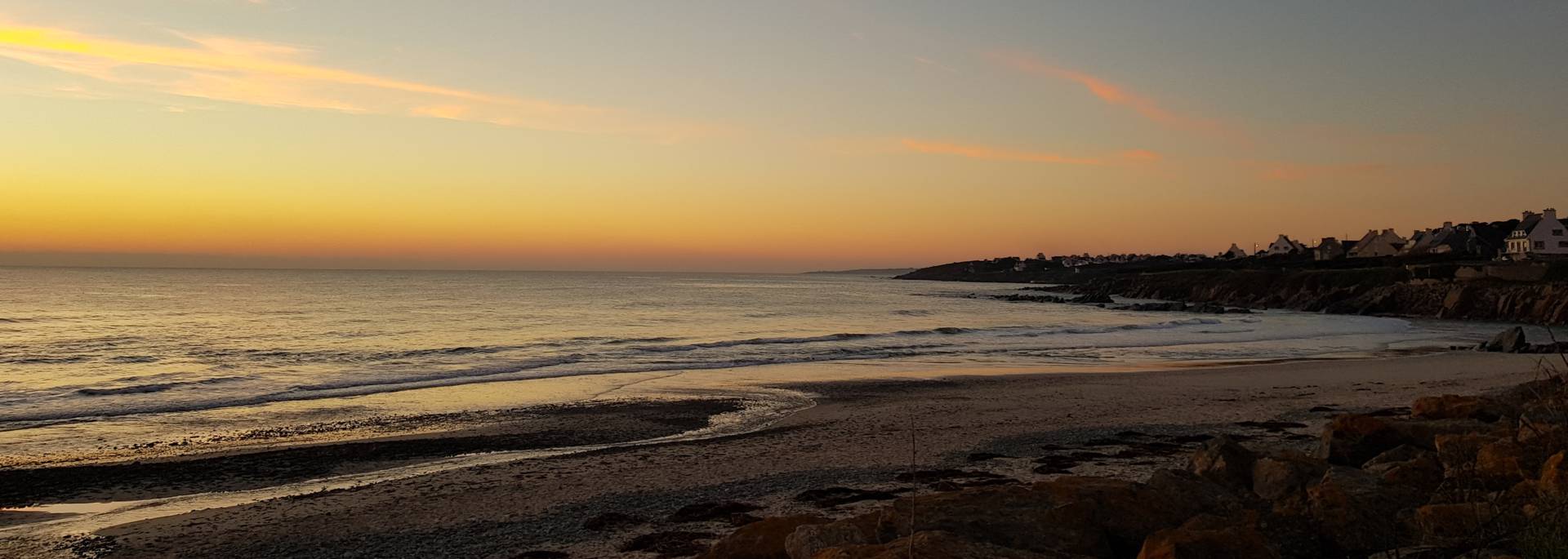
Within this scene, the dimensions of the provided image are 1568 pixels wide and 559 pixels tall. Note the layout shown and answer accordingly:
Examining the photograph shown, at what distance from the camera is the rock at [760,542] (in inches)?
287

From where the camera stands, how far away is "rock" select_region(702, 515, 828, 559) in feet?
24.0

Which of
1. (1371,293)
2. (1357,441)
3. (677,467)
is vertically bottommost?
(677,467)

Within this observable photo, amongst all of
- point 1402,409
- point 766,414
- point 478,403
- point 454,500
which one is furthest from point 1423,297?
point 454,500

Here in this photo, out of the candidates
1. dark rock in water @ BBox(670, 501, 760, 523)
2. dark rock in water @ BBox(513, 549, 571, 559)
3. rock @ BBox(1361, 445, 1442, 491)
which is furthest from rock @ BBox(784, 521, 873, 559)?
rock @ BBox(1361, 445, 1442, 491)

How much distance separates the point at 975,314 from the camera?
77.1 m

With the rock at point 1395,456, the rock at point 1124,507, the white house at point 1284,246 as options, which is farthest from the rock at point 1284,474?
the white house at point 1284,246

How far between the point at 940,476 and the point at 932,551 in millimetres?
7732

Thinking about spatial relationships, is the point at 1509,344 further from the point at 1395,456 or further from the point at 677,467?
the point at 677,467

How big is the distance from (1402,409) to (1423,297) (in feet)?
193

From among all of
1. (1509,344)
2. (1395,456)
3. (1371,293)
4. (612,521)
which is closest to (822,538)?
→ (612,521)

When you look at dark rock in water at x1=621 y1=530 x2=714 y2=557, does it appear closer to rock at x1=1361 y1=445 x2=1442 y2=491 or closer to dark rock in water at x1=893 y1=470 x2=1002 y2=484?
dark rock in water at x1=893 y1=470 x2=1002 y2=484

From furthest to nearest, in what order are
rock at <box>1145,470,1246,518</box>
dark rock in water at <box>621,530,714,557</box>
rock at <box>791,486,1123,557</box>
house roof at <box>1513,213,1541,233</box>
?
1. house roof at <box>1513,213,1541,233</box>
2. dark rock in water at <box>621,530,714,557</box>
3. rock at <box>1145,470,1246,518</box>
4. rock at <box>791,486,1123,557</box>

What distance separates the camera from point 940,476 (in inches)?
515

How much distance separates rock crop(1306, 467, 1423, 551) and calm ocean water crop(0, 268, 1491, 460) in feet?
69.2
